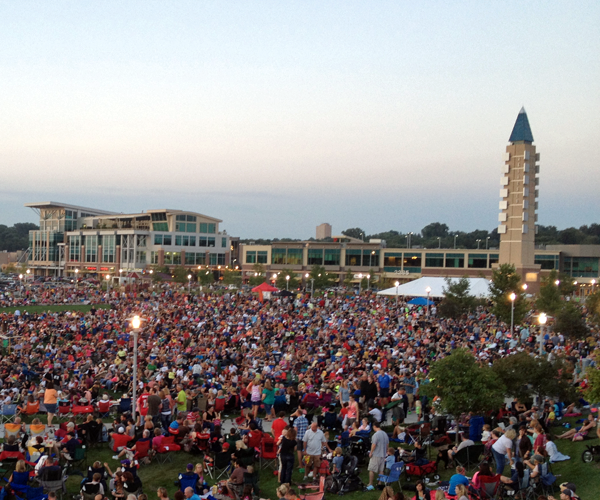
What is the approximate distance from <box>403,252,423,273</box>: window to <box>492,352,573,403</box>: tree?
6991cm

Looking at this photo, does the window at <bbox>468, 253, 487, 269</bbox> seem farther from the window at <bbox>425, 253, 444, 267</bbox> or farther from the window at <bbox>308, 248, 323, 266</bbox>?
the window at <bbox>308, 248, 323, 266</bbox>

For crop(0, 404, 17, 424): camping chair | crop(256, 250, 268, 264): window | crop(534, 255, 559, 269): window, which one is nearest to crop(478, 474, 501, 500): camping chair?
crop(0, 404, 17, 424): camping chair

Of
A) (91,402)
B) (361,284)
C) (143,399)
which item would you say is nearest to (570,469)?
(143,399)

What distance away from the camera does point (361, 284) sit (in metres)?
79.8

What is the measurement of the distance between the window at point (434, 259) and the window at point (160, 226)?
42351 millimetres

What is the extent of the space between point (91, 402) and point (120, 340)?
10633 millimetres

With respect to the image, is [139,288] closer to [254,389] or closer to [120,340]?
[120,340]

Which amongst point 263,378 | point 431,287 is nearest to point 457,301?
point 431,287

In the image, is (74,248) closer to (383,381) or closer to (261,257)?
(261,257)

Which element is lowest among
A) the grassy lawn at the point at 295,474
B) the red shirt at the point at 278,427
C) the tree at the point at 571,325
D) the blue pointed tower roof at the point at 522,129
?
the grassy lawn at the point at 295,474

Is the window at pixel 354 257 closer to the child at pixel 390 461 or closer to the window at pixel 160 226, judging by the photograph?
the window at pixel 160 226

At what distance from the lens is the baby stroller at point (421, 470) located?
410 inches

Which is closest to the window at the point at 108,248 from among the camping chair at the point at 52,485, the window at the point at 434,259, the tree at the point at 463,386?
the window at the point at 434,259

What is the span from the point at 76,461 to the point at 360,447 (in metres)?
5.52
